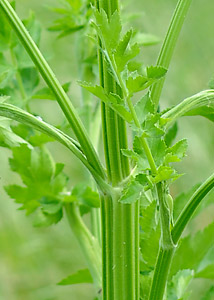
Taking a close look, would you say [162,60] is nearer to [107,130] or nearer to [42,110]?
[107,130]

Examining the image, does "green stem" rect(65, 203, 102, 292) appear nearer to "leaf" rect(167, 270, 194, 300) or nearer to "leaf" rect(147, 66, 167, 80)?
"leaf" rect(167, 270, 194, 300)

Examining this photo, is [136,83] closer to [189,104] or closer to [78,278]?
[189,104]

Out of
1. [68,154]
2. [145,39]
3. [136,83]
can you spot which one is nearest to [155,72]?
[136,83]

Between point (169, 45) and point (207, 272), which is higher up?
point (169, 45)

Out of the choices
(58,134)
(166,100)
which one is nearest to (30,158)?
(58,134)

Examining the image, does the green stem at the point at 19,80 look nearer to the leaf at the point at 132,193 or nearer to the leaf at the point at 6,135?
the leaf at the point at 6,135

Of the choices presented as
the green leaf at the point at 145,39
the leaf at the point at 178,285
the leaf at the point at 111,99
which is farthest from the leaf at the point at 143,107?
the green leaf at the point at 145,39

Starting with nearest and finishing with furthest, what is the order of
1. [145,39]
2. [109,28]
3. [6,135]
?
[109,28] < [6,135] < [145,39]
